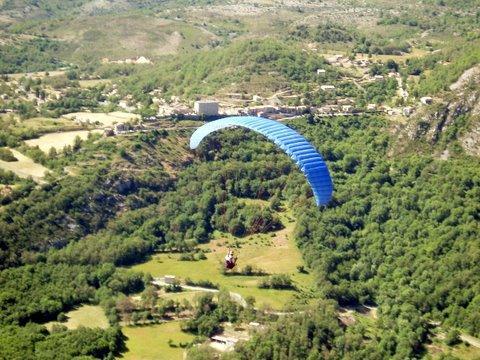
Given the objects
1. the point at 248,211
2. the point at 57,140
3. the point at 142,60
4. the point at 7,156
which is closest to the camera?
the point at 248,211

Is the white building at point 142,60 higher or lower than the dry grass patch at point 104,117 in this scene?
lower

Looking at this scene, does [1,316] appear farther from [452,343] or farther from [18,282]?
[452,343]

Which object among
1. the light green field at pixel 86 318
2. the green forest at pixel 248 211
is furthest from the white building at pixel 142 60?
the light green field at pixel 86 318

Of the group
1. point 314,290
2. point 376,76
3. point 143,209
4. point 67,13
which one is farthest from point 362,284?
point 67,13

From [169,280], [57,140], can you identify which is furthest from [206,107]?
A: [169,280]

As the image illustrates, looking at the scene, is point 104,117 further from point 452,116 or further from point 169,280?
point 169,280

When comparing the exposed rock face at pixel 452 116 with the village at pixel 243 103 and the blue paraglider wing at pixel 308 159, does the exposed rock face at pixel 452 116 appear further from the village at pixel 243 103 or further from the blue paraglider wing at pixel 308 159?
the blue paraglider wing at pixel 308 159

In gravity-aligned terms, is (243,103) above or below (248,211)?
above

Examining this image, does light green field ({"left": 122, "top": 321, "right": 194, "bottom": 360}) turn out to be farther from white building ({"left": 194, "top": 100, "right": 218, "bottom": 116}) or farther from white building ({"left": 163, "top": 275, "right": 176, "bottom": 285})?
white building ({"left": 194, "top": 100, "right": 218, "bottom": 116})
